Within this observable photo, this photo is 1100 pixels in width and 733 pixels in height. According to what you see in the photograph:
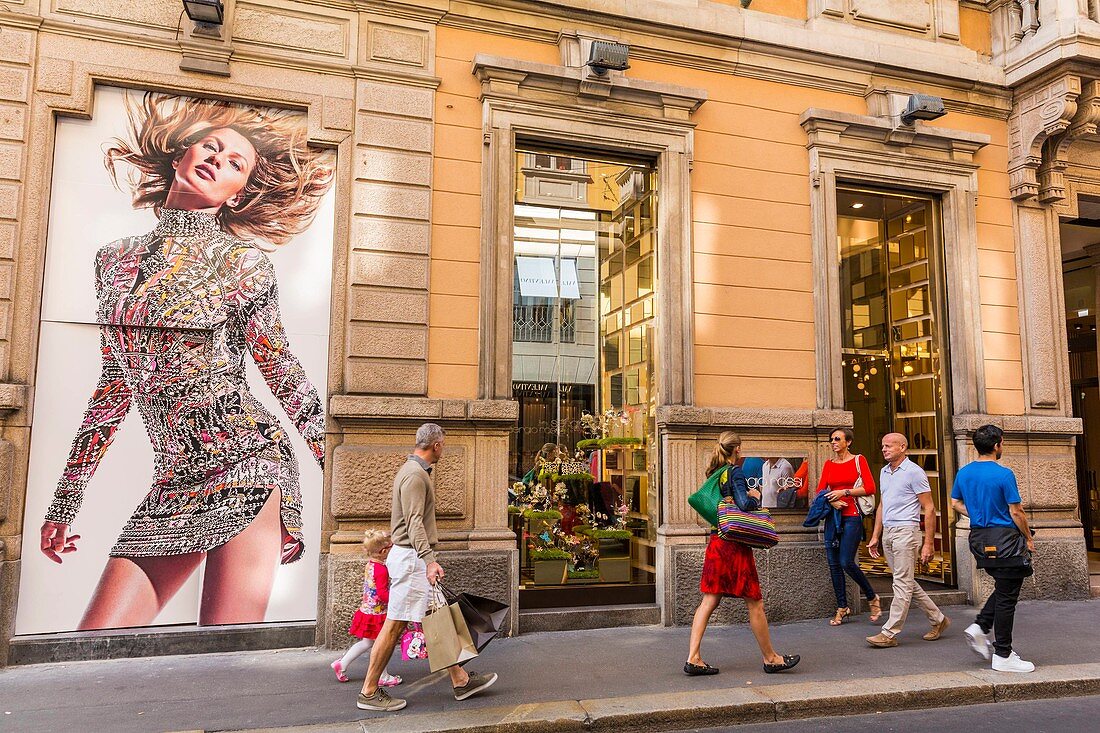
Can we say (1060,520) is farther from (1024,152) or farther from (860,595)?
(1024,152)

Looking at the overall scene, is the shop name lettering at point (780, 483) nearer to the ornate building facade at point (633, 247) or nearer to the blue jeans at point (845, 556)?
the ornate building facade at point (633, 247)

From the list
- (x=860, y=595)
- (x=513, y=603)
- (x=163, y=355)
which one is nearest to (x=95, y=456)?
(x=163, y=355)

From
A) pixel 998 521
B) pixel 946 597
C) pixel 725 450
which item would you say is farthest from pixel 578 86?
pixel 946 597

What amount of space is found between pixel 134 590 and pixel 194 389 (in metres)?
1.75

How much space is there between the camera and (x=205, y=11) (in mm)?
6898

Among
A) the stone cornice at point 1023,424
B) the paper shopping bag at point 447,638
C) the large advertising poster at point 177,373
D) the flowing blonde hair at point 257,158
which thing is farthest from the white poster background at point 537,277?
the stone cornice at point 1023,424

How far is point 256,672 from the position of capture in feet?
19.9

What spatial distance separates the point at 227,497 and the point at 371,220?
284cm

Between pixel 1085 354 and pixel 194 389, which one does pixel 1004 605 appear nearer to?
pixel 194 389

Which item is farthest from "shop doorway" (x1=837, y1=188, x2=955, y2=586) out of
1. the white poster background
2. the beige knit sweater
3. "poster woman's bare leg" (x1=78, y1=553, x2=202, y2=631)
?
"poster woman's bare leg" (x1=78, y1=553, x2=202, y2=631)

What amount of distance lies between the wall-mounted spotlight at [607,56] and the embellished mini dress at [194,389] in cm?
380

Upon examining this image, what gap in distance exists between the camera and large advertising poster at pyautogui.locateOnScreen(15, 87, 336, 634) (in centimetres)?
653

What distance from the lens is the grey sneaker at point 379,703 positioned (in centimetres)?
507

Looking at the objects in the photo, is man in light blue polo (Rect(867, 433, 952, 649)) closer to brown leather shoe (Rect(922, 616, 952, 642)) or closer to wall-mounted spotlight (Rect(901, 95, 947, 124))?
brown leather shoe (Rect(922, 616, 952, 642))
